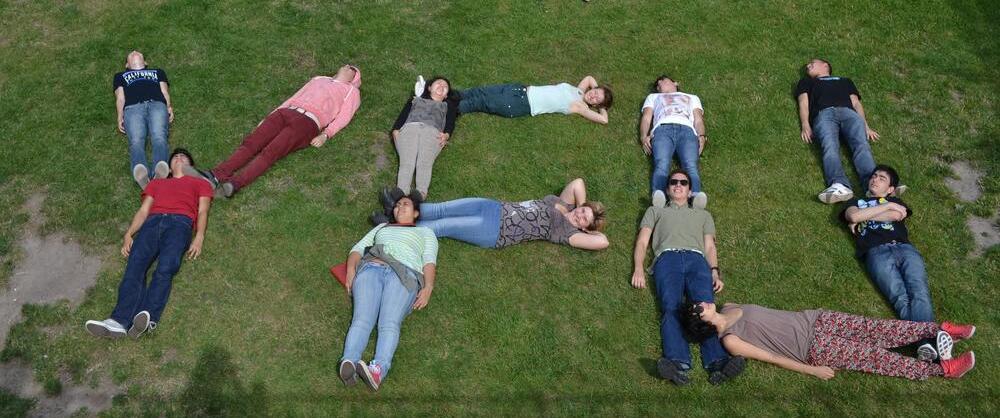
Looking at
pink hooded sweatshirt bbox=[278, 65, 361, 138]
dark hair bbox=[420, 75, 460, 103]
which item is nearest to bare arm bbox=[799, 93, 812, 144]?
dark hair bbox=[420, 75, 460, 103]

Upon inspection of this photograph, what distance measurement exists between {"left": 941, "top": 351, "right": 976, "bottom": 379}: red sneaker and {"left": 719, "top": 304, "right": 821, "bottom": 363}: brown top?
148 centimetres

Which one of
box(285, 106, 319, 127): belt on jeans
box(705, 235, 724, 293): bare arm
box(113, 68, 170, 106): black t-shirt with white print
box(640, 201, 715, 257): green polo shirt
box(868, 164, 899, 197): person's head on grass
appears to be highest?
box(868, 164, 899, 197): person's head on grass

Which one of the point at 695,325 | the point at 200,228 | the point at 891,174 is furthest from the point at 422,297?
the point at 891,174

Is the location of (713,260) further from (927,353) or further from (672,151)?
(927,353)

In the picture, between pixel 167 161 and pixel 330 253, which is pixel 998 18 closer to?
pixel 330 253

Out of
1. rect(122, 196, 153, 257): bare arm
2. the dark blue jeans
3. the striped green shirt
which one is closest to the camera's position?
the striped green shirt

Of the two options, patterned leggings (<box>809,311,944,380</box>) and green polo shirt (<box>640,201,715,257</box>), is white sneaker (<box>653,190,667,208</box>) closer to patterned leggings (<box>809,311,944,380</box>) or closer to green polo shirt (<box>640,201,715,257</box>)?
green polo shirt (<box>640,201,715,257</box>)

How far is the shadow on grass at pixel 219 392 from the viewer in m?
7.59

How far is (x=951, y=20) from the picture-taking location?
13.5 metres

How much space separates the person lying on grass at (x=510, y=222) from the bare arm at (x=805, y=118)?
13.4 feet

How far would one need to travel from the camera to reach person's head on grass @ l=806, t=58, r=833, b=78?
11992mm

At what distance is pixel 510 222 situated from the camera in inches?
372

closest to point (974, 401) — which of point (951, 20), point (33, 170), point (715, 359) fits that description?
point (715, 359)

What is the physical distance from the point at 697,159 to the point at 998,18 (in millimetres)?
7720
